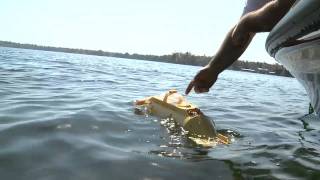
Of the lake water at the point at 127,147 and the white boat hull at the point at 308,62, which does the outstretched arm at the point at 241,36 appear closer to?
the white boat hull at the point at 308,62

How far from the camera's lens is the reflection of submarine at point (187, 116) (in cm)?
593

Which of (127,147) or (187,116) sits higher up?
(187,116)

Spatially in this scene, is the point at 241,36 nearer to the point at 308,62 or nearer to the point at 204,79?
the point at 308,62

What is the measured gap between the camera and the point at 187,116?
639 centimetres

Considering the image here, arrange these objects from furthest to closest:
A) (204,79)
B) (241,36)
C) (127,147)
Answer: (127,147), (204,79), (241,36)

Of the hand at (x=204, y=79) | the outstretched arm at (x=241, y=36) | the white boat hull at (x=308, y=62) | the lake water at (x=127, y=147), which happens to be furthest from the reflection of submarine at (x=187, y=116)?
the white boat hull at (x=308, y=62)

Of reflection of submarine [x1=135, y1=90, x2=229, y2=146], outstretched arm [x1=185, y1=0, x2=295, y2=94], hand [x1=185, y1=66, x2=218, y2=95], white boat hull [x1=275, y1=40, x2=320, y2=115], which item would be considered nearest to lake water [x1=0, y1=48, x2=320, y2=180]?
reflection of submarine [x1=135, y1=90, x2=229, y2=146]

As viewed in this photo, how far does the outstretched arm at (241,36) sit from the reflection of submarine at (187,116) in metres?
1.91

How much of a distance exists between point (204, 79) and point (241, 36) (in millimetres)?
976

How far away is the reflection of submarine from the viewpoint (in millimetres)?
5930

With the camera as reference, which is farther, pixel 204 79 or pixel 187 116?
pixel 187 116

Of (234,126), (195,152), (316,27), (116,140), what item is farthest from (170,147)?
(316,27)

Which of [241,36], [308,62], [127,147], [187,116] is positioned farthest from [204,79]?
[187,116]

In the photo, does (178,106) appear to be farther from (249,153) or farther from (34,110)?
(34,110)
